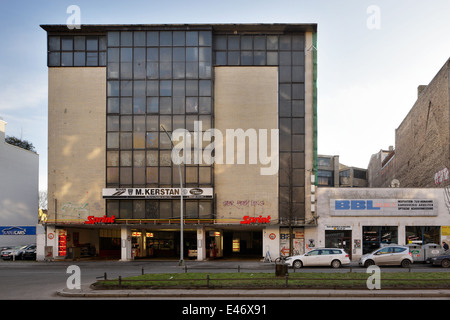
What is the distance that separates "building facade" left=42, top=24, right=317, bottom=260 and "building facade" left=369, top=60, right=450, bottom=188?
12.9 m

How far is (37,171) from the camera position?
195 ft

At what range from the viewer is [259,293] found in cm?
1644

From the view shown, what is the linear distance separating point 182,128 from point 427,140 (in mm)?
27635

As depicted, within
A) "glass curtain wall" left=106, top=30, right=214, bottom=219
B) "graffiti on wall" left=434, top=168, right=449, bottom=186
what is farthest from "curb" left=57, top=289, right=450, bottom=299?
"graffiti on wall" left=434, top=168, right=449, bottom=186

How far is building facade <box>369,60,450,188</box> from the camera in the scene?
133 ft

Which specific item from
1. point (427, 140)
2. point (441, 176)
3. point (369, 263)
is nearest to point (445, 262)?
point (369, 263)

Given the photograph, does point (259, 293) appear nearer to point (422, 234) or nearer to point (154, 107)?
point (154, 107)

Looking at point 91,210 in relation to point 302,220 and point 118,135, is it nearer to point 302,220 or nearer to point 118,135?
point 118,135

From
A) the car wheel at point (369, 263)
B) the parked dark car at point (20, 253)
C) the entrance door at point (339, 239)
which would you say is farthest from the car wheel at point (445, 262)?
the parked dark car at point (20, 253)

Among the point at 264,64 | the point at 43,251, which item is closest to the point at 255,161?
the point at 264,64

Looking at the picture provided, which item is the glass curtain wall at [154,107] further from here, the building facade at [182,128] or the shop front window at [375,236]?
the shop front window at [375,236]

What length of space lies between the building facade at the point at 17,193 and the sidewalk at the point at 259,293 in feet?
118

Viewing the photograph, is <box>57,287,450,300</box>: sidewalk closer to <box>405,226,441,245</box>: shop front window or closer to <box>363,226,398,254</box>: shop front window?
<box>363,226,398,254</box>: shop front window
